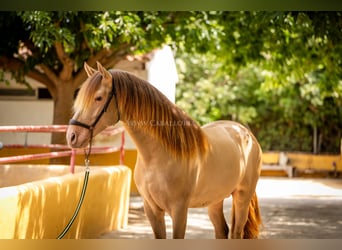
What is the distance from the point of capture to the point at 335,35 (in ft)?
16.3

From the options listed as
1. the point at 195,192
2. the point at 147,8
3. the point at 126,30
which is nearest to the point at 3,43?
the point at 126,30

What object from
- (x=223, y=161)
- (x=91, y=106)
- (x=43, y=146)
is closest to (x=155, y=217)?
(x=223, y=161)

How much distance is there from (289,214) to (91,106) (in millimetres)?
2366

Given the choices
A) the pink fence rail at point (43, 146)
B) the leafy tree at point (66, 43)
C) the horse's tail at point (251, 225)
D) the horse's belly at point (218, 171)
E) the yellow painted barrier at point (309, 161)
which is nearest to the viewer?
the horse's belly at point (218, 171)

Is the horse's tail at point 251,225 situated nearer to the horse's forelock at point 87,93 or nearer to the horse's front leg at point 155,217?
the horse's front leg at point 155,217

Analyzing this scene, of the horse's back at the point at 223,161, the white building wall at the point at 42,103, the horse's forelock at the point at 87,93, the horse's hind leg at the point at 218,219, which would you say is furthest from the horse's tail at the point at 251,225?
the horse's forelock at the point at 87,93

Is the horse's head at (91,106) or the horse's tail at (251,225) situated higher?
the horse's head at (91,106)

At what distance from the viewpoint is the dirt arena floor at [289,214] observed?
408 centimetres

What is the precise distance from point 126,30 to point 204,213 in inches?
71.9

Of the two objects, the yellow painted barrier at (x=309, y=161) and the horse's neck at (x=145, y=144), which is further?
the yellow painted barrier at (x=309, y=161)

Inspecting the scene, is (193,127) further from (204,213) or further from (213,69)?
(213,69)

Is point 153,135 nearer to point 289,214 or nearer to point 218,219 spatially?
point 218,219

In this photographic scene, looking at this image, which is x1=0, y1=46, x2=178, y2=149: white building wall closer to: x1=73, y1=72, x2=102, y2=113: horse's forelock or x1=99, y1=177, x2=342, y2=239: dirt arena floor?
x1=99, y1=177, x2=342, y2=239: dirt arena floor

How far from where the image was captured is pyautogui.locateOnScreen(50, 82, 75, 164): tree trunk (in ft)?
15.5
